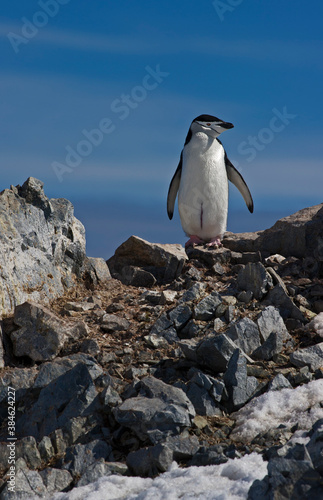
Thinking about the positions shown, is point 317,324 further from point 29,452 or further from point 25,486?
point 25,486

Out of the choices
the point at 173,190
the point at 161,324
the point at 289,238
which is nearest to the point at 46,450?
the point at 161,324

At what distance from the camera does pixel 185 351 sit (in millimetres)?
7977

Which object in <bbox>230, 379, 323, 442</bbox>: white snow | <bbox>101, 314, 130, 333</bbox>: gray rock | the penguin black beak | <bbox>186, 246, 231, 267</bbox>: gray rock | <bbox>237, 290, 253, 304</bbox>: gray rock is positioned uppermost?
the penguin black beak

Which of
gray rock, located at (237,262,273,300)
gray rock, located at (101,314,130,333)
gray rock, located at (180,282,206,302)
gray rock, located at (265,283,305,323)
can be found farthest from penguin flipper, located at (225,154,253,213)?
gray rock, located at (101,314,130,333)

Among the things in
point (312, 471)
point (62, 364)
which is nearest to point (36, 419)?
point (62, 364)

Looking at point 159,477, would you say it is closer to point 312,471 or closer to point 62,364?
point 312,471

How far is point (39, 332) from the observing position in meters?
8.84

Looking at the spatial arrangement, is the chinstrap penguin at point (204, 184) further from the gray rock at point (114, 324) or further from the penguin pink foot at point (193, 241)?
the gray rock at point (114, 324)

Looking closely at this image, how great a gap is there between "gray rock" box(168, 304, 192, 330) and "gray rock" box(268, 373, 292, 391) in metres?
1.95

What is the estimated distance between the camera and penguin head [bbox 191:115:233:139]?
41.5 feet

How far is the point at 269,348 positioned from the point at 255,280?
183 centimetres

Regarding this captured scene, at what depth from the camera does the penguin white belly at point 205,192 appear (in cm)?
1255

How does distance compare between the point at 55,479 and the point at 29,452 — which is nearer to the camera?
the point at 55,479

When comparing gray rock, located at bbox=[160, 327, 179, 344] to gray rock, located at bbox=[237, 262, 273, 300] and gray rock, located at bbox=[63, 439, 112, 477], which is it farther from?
gray rock, located at bbox=[63, 439, 112, 477]
